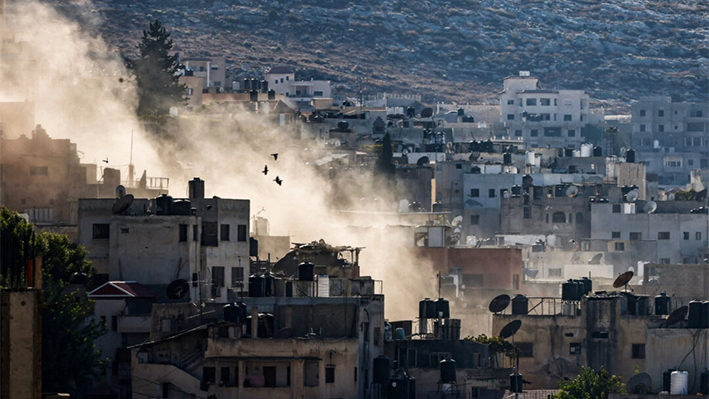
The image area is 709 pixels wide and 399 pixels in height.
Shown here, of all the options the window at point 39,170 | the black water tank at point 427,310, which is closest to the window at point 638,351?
the black water tank at point 427,310

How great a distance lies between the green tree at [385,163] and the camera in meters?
107

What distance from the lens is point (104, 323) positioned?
193ft

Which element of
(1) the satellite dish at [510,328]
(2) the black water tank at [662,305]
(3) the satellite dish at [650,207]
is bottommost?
(1) the satellite dish at [510,328]

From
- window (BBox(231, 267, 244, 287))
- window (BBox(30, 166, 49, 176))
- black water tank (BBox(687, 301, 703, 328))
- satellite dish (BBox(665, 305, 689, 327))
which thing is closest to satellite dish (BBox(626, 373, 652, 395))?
black water tank (BBox(687, 301, 703, 328))

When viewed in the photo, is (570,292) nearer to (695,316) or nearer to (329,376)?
(695,316)

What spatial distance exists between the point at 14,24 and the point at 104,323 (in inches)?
3155

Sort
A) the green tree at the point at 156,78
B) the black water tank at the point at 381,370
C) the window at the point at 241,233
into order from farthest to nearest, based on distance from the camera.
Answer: the green tree at the point at 156,78
the window at the point at 241,233
the black water tank at the point at 381,370

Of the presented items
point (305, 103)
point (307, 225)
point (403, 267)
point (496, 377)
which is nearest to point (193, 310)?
point (496, 377)

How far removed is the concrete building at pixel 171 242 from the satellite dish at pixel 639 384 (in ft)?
34.7

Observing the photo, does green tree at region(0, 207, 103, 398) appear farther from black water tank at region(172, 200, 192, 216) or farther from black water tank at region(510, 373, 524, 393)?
black water tank at region(510, 373, 524, 393)

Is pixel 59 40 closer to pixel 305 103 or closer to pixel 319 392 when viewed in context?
pixel 305 103

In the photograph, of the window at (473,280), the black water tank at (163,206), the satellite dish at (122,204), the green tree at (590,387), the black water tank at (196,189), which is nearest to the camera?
the green tree at (590,387)

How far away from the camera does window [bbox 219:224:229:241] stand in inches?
2563

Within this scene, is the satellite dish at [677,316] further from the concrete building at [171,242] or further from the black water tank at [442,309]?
the concrete building at [171,242]
